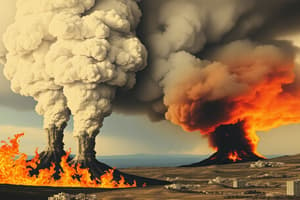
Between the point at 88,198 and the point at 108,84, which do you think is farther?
the point at 108,84

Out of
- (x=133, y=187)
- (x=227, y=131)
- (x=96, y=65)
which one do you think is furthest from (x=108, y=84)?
(x=227, y=131)

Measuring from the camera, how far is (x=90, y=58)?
66.7 meters

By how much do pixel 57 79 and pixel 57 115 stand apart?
19.7 feet

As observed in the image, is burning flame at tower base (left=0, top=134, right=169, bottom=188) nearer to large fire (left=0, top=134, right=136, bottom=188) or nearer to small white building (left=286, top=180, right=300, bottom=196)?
large fire (left=0, top=134, right=136, bottom=188)

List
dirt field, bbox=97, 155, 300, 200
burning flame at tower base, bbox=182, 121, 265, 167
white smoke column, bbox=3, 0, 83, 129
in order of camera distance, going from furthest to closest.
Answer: burning flame at tower base, bbox=182, 121, 265, 167 → white smoke column, bbox=3, 0, 83, 129 → dirt field, bbox=97, 155, 300, 200

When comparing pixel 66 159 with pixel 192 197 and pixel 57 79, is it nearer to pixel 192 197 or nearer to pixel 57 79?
pixel 57 79

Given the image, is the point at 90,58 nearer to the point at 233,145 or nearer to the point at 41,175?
the point at 41,175

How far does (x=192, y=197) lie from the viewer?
52.0 metres

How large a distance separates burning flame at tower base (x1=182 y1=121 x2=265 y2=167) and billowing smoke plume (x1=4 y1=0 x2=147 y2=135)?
1550 inches

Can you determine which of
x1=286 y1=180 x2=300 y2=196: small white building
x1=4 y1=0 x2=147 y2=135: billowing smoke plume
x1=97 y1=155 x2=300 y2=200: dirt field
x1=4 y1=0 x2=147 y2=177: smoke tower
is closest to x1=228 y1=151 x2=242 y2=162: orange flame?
x1=97 y1=155 x2=300 y2=200: dirt field

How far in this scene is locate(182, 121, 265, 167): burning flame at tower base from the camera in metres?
107

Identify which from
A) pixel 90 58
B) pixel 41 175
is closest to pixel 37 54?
pixel 90 58

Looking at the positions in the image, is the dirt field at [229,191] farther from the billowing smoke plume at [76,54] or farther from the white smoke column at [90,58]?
the billowing smoke plume at [76,54]

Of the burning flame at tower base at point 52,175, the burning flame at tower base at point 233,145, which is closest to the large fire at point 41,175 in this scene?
the burning flame at tower base at point 52,175
